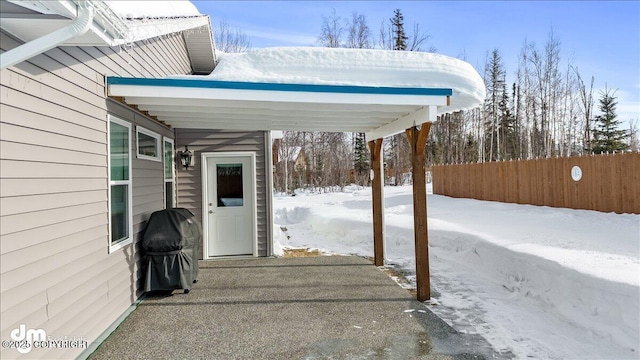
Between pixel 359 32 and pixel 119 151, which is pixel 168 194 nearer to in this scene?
pixel 119 151

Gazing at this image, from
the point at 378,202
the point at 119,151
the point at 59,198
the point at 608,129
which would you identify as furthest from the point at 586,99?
the point at 59,198

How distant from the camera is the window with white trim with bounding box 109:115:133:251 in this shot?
12.6 feet

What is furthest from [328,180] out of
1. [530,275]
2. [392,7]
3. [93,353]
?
[93,353]

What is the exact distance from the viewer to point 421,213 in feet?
15.2

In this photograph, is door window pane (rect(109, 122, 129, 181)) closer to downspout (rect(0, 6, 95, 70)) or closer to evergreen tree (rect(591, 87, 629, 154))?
downspout (rect(0, 6, 95, 70))

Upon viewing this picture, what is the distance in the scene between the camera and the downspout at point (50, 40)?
2.02 m

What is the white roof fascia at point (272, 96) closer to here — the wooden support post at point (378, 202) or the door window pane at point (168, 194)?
the wooden support post at point (378, 202)

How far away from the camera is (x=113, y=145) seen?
392 centimetres

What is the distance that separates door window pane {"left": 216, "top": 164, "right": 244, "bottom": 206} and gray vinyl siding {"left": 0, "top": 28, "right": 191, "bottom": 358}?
2848mm

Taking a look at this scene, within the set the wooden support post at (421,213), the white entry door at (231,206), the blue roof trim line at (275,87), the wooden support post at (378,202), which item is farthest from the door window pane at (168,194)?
the wooden support post at (421,213)

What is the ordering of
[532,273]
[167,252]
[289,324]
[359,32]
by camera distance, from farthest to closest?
[359,32] < [532,273] < [167,252] < [289,324]

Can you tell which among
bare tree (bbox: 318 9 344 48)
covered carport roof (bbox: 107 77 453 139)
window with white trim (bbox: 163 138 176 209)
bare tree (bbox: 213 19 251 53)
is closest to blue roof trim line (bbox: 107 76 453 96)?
covered carport roof (bbox: 107 77 453 139)

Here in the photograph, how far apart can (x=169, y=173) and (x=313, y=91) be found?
3.54 meters

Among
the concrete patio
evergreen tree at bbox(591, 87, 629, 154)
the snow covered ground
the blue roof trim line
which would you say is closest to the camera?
the concrete patio
